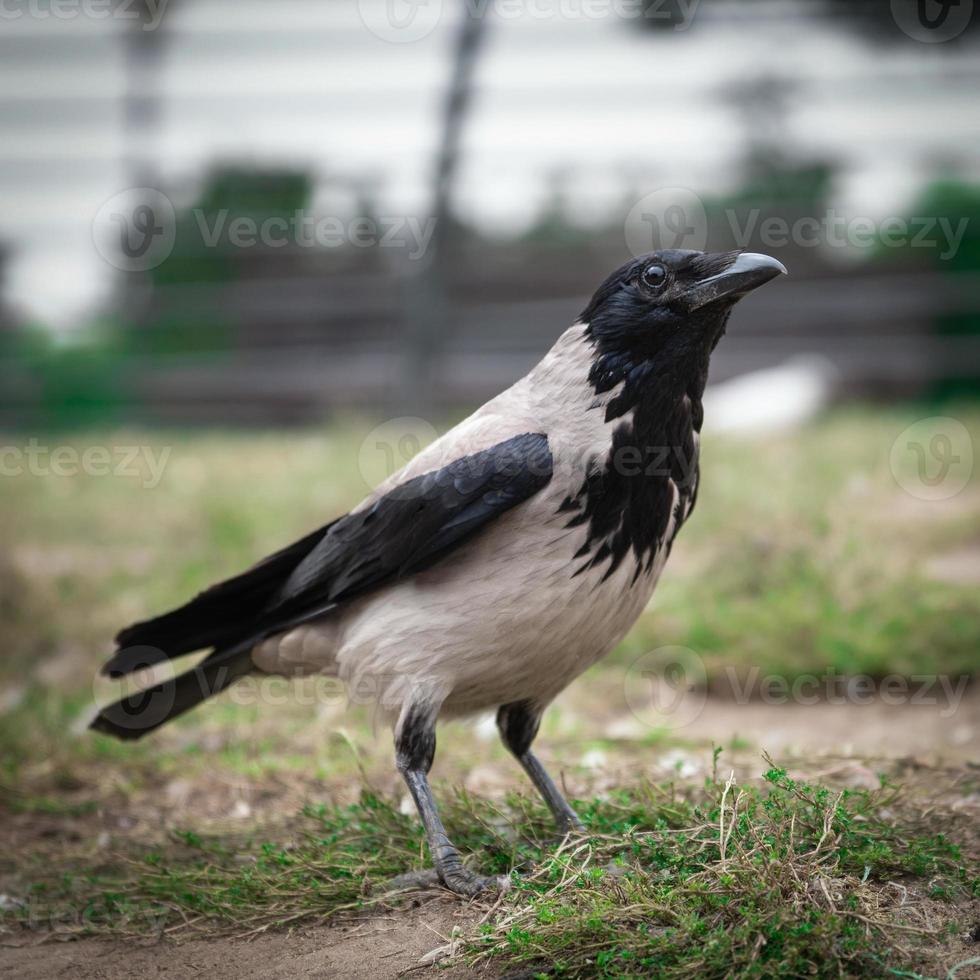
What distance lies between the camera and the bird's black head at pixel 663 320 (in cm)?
275

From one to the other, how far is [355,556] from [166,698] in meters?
0.87

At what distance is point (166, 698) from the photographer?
11.1 feet

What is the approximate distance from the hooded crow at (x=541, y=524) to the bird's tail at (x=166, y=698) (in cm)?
51

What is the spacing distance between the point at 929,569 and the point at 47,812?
12.3 ft

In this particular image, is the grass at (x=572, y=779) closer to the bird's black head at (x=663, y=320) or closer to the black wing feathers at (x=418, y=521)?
the black wing feathers at (x=418, y=521)

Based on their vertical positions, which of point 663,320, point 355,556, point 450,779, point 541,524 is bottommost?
point 450,779

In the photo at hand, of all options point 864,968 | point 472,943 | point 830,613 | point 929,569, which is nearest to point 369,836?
point 472,943

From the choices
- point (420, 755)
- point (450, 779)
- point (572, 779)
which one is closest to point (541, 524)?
point (420, 755)

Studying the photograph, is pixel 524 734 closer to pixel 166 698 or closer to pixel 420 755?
pixel 420 755

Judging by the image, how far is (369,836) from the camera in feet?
9.61

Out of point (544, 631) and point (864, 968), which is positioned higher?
point (544, 631)

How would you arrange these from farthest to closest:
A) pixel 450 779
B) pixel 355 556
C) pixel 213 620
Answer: pixel 450 779, pixel 213 620, pixel 355 556

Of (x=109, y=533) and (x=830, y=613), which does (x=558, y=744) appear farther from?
(x=109, y=533)

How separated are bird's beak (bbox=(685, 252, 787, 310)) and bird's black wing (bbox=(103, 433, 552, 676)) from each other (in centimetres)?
52
